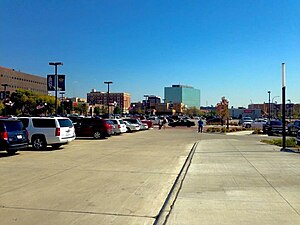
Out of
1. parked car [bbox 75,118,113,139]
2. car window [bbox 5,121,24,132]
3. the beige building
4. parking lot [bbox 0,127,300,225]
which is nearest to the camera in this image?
parking lot [bbox 0,127,300,225]

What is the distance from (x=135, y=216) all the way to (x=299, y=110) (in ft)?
419

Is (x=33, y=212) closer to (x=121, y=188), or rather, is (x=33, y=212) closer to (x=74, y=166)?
(x=121, y=188)

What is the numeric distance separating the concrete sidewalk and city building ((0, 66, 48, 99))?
11819 centimetres

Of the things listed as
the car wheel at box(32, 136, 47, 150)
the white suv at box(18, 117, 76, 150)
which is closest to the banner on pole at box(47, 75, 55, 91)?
the white suv at box(18, 117, 76, 150)

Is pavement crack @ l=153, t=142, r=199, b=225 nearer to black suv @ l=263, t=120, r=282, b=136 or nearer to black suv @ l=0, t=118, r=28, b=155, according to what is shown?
black suv @ l=0, t=118, r=28, b=155

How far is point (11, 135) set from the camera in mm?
15547

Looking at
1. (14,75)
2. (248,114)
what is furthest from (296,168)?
(14,75)

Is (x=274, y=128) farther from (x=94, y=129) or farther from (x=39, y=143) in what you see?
(x=39, y=143)

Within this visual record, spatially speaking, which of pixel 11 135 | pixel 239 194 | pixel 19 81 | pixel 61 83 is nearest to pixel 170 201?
pixel 239 194

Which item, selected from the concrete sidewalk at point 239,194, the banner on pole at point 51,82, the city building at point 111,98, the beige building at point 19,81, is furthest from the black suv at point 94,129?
the city building at point 111,98

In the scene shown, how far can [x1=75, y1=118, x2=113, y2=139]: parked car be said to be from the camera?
2841cm

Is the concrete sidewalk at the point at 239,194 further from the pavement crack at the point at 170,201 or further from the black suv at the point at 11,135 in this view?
the black suv at the point at 11,135

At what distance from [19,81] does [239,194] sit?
145496mm

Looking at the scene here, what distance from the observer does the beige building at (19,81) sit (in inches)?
5123
